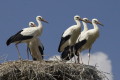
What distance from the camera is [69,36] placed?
55.9ft

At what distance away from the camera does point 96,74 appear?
14562mm

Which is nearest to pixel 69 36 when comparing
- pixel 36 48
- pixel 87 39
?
pixel 87 39

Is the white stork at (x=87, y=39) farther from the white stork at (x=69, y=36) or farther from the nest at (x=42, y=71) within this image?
the nest at (x=42, y=71)

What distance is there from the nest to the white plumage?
2781 mm

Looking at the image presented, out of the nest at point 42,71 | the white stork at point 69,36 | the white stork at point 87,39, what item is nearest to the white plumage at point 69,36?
the white stork at point 69,36

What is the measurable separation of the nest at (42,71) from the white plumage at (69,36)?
9.12 feet

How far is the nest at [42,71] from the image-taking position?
13.8 metres

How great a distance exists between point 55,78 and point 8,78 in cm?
118

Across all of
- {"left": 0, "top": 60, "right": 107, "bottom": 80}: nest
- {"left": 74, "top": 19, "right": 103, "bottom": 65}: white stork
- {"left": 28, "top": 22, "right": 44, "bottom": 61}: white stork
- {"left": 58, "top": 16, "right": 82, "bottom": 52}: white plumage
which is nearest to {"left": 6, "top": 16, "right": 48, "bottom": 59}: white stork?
{"left": 28, "top": 22, "right": 44, "bottom": 61}: white stork

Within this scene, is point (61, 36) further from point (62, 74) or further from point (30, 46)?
point (62, 74)

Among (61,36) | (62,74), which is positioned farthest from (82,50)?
(62,74)

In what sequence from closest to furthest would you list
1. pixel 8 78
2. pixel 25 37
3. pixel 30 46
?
pixel 8 78 → pixel 25 37 → pixel 30 46

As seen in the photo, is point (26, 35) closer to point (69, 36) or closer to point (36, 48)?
point (36, 48)

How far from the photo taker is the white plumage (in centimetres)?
1700
